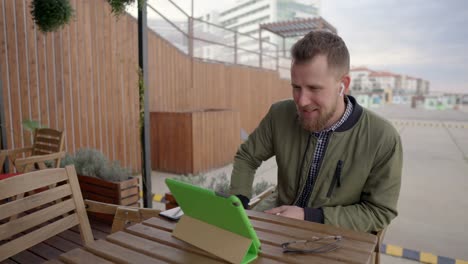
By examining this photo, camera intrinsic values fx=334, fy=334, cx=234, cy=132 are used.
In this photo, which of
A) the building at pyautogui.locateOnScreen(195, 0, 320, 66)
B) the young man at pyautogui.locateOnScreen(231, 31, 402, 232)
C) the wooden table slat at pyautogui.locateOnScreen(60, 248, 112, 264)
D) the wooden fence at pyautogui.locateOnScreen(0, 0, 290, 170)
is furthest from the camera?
the building at pyautogui.locateOnScreen(195, 0, 320, 66)

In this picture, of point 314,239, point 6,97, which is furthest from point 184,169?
point 314,239

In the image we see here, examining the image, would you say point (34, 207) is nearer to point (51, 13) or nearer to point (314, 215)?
point (314, 215)

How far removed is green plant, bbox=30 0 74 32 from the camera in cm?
347

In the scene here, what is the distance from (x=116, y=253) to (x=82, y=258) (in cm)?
10

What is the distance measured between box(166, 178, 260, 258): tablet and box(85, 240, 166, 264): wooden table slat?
0.19m

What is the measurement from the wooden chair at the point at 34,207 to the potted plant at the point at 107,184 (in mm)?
1298

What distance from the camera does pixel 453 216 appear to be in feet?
11.5

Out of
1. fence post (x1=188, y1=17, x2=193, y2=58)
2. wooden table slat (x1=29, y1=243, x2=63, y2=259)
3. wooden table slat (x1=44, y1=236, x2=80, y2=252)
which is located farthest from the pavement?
fence post (x1=188, y1=17, x2=193, y2=58)

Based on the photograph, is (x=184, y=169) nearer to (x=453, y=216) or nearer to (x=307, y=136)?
(x=453, y=216)

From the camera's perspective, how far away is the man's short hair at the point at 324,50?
142 cm

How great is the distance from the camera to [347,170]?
1510mm

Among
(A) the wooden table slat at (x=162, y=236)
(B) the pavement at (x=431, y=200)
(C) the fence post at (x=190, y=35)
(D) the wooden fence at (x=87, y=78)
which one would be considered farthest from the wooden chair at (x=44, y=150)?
(C) the fence post at (x=190, y=35)

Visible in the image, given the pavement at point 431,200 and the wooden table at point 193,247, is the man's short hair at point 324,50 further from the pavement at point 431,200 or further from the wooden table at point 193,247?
the pavement at point 431,200

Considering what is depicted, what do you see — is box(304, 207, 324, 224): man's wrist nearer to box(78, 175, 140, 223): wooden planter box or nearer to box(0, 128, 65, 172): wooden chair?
box(78, 175, 140, 223): wooden planter box
